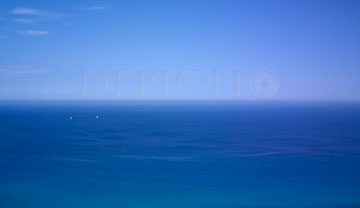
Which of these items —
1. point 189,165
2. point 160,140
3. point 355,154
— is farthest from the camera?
point 160,140

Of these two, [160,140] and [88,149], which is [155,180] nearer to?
[88,149]

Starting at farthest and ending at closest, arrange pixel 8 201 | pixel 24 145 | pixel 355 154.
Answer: pixel 24 145 < pixel 355 154 < pixel 8 201

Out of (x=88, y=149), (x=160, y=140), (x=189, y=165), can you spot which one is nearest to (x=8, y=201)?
(x=189, y=165)

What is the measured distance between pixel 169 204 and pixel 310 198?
26.5 feet

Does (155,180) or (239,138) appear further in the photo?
(239,138)

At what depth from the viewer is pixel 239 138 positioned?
39.8 metres

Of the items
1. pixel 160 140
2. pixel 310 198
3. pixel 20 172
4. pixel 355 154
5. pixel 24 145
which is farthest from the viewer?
pixel 160 140

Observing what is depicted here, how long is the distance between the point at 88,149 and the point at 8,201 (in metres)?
15.0

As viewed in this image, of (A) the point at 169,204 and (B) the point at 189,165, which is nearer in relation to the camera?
(A) the point at 169,204

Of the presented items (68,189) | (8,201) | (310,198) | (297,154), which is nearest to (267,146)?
(297,154)

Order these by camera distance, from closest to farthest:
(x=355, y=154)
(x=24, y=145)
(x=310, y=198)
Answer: (x=310, y=198) < (x=355, y=154) < (x=24, y=145)

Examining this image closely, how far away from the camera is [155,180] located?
2094 centimetres

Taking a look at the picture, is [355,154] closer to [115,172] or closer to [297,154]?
[297,154]

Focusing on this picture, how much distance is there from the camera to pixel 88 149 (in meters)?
31.5
